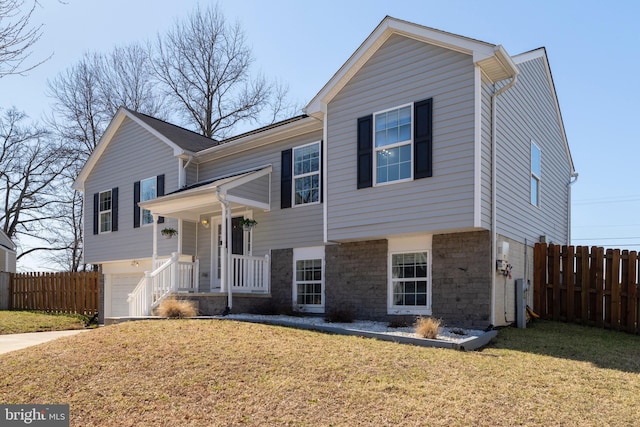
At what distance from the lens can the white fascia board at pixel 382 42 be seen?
9297 millimetres

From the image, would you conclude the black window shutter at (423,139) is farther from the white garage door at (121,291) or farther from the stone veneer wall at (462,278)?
the white garage door at (121,291)

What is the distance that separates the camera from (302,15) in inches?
434

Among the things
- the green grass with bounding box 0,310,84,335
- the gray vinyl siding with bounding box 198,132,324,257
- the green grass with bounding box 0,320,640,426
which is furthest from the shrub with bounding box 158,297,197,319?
the green grass with bounding box 0,310,84,335

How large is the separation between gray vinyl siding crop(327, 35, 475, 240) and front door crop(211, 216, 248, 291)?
369cm

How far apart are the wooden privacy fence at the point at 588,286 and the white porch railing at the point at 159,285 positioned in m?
8.49

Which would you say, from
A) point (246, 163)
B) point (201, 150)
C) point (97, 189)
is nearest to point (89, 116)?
point (97, 189)

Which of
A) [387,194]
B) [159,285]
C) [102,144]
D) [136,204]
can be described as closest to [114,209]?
[136,204]

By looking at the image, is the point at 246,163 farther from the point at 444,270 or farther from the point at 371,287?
the point at 444,270

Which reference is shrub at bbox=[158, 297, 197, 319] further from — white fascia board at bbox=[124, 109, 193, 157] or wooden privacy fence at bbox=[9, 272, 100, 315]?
→ wooden privacy fence at bbox=[9, 272, 100, 315]

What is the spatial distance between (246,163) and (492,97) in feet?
23.0

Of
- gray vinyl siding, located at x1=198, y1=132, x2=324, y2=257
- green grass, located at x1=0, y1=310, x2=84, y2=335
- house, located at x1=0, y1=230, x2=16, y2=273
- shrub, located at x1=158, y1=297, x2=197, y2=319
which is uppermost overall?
gray vinyl siding, located at x1=198, y1=132, x2=324, y2=257

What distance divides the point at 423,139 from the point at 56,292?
48.3 ft

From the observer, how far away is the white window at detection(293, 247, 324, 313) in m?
12.3

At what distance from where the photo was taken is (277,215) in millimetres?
13258
